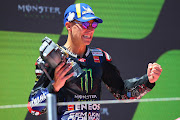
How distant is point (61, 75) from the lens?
1.91 m

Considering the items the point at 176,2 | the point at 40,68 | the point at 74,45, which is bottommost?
the point at 40,68

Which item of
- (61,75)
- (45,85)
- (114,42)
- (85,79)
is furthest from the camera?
(114,42)

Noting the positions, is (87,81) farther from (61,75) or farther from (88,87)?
(61,75)

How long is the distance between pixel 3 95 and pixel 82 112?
99 cm

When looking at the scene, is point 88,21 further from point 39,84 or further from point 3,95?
point 3,95

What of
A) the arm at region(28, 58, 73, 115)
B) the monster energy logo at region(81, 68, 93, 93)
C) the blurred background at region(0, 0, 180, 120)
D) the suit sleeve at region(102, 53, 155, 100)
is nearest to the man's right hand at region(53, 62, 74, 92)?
the arm at region(28, 58, 73, 115)

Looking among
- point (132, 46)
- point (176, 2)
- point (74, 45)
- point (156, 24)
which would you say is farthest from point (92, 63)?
point (176, 2)

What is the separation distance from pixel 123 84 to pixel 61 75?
1.96 ft

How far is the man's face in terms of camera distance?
2182 mm

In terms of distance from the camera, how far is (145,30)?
3363 mm

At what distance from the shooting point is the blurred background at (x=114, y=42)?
111 inches

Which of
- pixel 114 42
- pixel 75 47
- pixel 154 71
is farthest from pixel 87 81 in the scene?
pixel 114 42

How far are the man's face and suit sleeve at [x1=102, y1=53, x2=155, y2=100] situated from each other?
23 cm

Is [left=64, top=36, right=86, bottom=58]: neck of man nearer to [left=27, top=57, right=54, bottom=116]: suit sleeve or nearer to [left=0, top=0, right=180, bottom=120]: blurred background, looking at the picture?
[left=27, top=57, right=54, bottom=116]: suit sleeve
